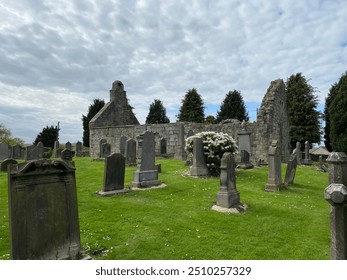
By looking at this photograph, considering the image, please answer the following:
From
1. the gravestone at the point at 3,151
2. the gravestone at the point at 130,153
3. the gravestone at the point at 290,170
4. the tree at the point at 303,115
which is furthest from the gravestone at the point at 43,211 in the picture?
the tree at the point at 303,115

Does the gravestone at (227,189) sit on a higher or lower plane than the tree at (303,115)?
lower

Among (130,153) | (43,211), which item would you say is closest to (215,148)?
(130,153)

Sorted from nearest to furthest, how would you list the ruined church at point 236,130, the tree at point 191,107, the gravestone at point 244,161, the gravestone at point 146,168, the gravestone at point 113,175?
the gravestone at point 113,175 < the gravestone at point 146,168 < the gravestone at point 244,161 < the ruined church at point 236,130 < the tree at point 191,107

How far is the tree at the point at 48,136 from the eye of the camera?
130 feet

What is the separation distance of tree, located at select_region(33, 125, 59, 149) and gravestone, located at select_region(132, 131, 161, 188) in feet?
107

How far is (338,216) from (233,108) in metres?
44.8

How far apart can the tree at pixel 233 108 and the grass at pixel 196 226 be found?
37.2 metres

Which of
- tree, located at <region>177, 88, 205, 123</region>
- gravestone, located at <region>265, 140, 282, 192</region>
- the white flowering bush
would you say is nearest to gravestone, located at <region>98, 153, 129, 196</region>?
the white flowering bush

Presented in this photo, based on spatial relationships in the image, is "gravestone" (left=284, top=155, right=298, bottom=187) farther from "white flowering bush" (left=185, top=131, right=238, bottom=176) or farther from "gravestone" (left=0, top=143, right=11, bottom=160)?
"gravestone" (left=0, top=143, right=11, bottom=160)

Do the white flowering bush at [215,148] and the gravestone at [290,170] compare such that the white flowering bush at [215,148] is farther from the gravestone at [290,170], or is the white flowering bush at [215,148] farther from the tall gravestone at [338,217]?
the tall gravestone at [338,217]

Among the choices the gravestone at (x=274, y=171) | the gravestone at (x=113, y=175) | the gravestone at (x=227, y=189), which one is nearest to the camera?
the gravestone at (x=227, y=189)

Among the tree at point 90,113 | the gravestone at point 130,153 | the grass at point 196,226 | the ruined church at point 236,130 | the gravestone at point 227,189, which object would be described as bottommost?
the grass at point 196,226

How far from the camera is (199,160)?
12.9 meters
